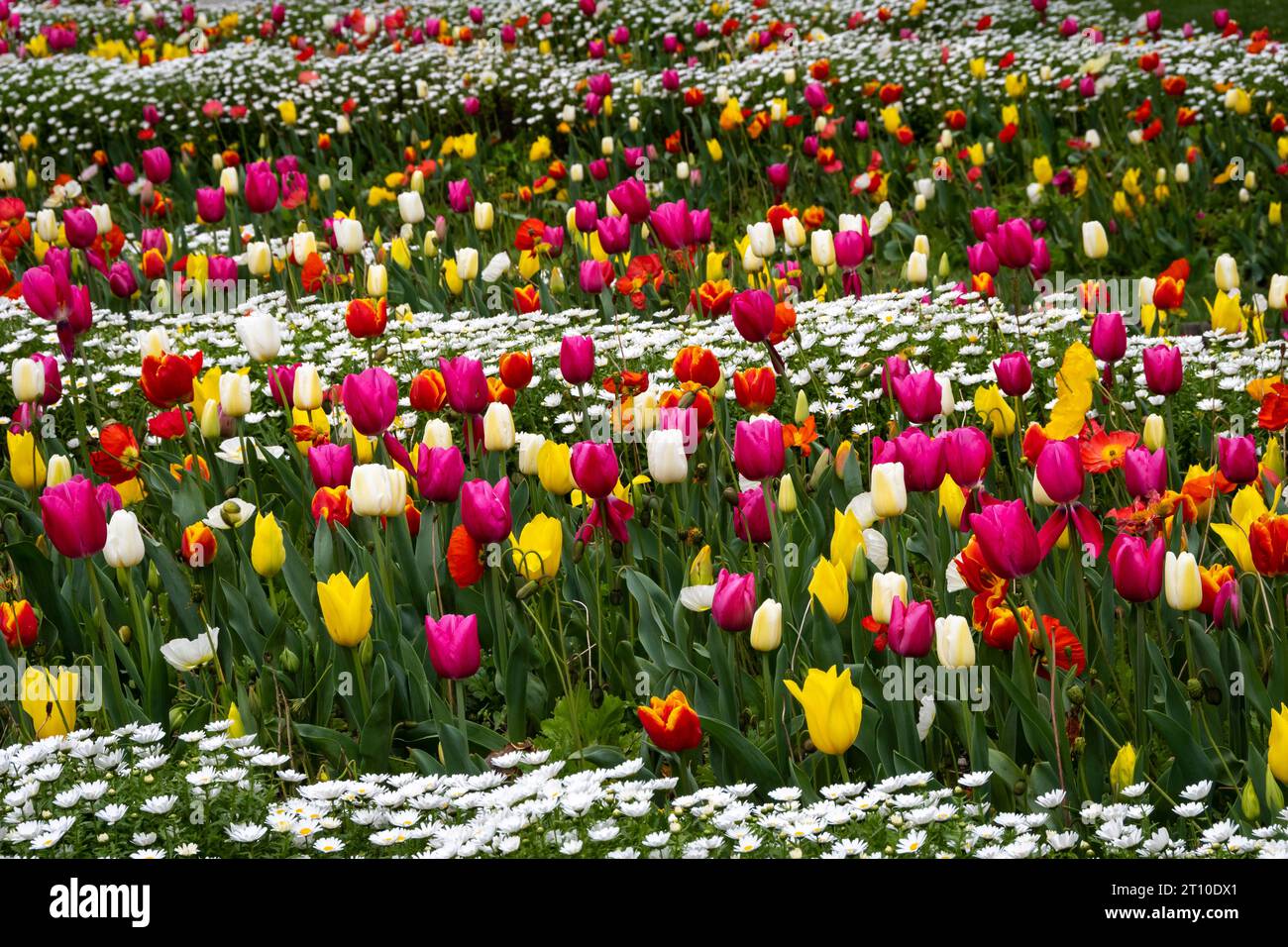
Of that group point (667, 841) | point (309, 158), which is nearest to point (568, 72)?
point (309, 158)

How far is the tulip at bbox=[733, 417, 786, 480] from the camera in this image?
280cm

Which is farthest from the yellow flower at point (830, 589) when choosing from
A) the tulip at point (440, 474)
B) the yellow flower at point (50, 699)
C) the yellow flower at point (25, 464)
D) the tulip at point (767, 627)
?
the yellow flower at point (25, 464)

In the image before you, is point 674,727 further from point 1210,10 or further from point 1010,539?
point 1210,10

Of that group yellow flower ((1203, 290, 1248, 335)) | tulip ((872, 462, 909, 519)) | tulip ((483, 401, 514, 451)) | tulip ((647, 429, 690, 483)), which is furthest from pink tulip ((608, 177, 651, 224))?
tulip ((872, 462, 909, 519))

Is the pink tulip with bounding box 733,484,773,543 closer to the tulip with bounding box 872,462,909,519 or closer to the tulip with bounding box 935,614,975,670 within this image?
the tulip with bounding box 872,462,909,519

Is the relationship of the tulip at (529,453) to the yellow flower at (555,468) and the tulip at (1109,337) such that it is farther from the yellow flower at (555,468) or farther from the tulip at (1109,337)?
the tulip at (1109,337)

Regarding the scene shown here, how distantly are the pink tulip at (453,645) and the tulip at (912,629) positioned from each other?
711mm

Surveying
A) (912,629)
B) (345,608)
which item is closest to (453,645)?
(345,608)

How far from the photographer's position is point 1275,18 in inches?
511

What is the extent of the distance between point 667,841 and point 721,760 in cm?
51

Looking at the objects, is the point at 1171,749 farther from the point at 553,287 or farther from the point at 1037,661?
the point at 553,287

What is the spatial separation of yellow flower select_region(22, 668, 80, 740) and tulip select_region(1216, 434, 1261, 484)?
224 cm

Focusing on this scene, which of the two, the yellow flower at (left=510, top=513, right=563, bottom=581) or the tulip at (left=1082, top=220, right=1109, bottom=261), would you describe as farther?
the tulip at (left=1082, top=220, right=1109, bottom=261)
